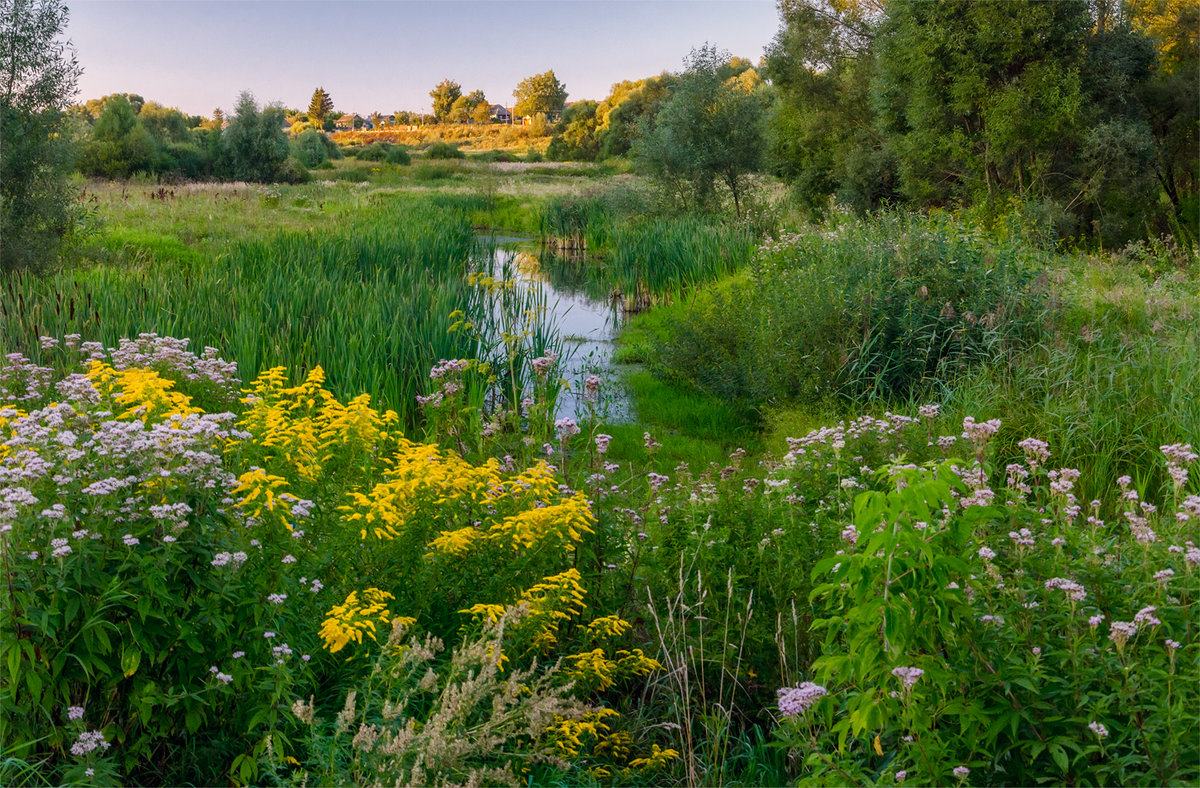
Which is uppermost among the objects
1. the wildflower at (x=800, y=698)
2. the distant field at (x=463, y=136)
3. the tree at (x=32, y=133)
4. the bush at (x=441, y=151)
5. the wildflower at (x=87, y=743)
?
the distant field at (x=463, y=136)

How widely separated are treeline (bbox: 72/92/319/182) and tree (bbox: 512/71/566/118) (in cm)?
3275

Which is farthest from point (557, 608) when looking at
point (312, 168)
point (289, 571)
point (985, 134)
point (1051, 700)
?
point (312, 168)

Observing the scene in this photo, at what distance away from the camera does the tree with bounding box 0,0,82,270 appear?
10688 millimetres

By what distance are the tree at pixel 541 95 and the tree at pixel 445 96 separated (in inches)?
301

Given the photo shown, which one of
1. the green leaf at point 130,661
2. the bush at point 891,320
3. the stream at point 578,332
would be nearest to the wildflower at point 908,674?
the green leaf at point 130,661

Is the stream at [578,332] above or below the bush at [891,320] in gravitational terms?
below

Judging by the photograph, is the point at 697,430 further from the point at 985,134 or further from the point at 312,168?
the point at 312,168

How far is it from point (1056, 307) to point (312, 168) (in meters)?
46.1

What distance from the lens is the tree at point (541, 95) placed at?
7006 cm

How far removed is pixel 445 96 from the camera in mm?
76500

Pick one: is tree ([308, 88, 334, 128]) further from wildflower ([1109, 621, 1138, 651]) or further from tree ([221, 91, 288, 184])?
wildflower ([1109, 621, 1138, 651])

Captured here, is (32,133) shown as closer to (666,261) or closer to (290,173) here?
(666,261)

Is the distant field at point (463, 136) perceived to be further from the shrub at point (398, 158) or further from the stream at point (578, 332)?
the stream at point (578, 332)

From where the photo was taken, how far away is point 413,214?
19562mm
